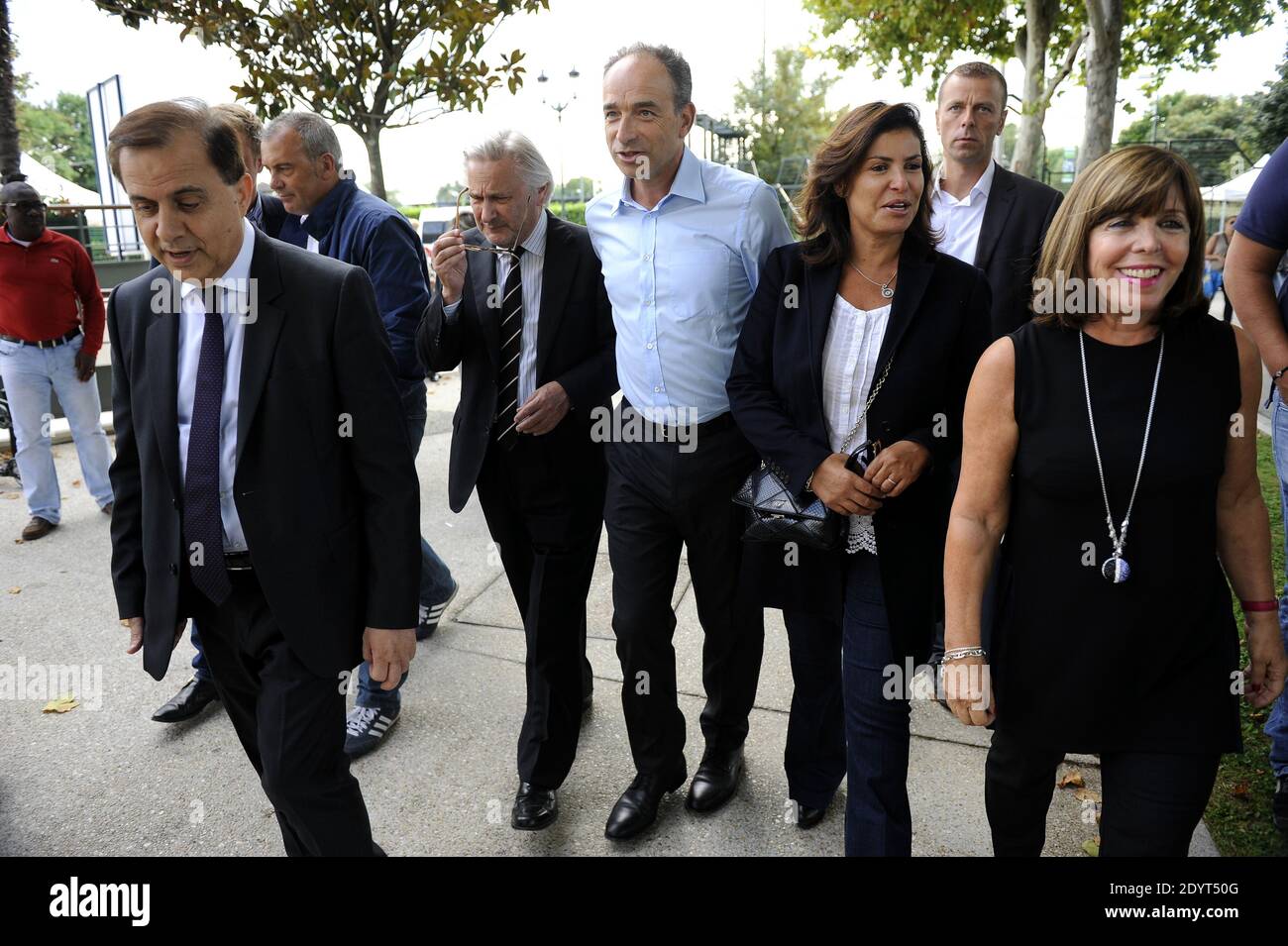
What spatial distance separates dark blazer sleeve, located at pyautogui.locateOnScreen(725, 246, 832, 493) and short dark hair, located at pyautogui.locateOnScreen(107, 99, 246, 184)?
143 centimetres

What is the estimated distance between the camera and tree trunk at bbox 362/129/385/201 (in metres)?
7.66

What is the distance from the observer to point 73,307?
654 cm

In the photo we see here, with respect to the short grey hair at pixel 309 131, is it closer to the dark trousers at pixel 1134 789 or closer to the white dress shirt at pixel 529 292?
the white dress shirt at pixel 529 292

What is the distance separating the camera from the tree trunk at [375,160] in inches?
301

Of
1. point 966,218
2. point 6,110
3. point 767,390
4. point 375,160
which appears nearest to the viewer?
point 767,390

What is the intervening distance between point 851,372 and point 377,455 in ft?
4.19

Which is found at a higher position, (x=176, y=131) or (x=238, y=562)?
(x=176, y=131)

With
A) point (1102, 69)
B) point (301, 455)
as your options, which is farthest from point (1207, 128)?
point (301, 455)

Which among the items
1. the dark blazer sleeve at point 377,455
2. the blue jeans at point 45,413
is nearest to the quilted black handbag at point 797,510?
the dark blazer sleeve at point 377,455

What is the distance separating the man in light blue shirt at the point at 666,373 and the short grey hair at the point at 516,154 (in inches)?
10.6

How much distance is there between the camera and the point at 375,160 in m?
7.77

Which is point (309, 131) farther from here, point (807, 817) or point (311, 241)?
point (807, 817)
